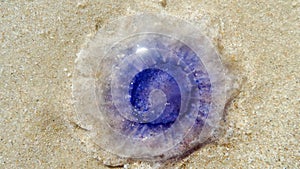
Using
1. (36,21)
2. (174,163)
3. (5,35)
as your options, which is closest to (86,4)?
(36,21)

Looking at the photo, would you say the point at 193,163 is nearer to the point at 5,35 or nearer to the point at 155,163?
the point at 155,163

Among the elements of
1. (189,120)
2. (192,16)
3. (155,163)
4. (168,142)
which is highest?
(192,16)

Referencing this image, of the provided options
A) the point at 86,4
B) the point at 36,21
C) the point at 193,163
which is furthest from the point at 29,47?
the point at 193,163

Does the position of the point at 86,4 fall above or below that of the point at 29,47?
above

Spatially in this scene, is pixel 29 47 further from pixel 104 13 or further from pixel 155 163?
pixel 155 163
